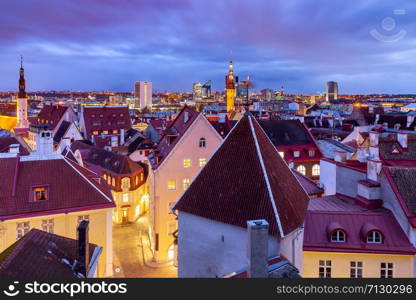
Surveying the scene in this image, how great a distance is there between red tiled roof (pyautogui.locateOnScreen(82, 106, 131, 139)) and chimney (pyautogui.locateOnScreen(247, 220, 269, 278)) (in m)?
76.5

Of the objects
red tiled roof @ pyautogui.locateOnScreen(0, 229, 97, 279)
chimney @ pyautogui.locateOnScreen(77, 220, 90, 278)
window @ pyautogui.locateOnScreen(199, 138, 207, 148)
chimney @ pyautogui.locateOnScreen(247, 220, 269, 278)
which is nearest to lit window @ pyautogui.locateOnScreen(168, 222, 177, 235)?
window @ pyautogui.locateOnScreen(199, 138, 207, 148)

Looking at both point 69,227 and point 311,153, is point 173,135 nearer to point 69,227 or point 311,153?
point 69,227

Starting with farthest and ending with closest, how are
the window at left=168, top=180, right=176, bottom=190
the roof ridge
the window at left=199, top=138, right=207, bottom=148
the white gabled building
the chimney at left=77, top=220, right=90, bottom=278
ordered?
the window at left=199, top=138, right=207, bottom=148 → the window at left=168, top=180, right=176, bottom=190 → the white gabled building → the roof ridge → the chimney at left=77, top=220, right=90, bottom=278

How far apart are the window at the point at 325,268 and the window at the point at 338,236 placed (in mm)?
1357

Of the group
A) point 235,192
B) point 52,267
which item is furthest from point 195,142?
point 52,267

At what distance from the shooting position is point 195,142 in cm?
3909

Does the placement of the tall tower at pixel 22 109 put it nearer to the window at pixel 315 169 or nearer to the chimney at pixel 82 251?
the window at pixel 315 169

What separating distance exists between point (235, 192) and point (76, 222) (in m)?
12.9

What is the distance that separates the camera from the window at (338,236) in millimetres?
23531

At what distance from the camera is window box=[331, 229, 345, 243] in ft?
77.2

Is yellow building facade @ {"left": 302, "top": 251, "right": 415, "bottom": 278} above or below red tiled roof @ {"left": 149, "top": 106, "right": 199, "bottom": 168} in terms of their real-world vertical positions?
below

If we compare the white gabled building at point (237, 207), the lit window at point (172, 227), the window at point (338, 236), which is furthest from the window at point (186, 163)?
the window at point (338, 236)

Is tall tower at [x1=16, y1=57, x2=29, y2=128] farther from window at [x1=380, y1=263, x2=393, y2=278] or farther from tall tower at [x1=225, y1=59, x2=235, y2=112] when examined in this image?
window at [x1=380, y1=263, x2=393, y2=278]

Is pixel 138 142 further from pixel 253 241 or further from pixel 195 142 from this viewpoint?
pixel 253 241
